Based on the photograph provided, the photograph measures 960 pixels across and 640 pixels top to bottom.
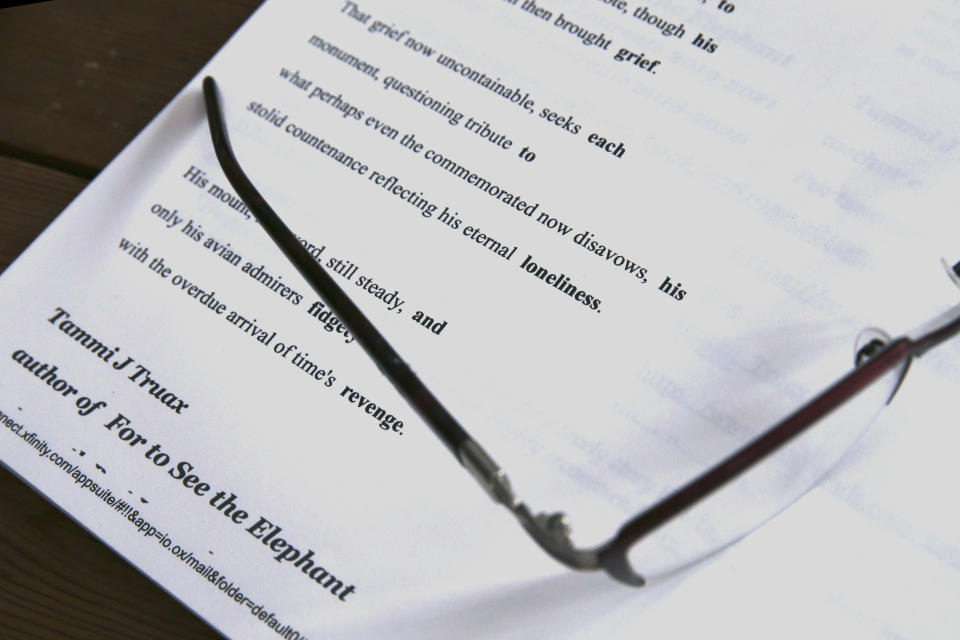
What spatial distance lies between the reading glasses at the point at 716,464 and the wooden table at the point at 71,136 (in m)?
0.15

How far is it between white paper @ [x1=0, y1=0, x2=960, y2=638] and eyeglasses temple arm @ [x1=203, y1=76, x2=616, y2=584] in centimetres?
3

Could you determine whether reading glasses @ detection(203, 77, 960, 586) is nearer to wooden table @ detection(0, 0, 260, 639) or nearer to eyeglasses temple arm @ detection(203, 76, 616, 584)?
eyeglasses temple arm @ detection(203, 76, 616, 584)

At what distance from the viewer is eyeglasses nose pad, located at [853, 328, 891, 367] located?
0.32m

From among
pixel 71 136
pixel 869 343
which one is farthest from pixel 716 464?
pixel 71 136

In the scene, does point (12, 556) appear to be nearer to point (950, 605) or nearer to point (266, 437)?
point (266, 437)

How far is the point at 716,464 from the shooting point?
0.33m

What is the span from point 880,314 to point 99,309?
36cm

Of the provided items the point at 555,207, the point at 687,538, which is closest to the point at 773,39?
the point at 555,207

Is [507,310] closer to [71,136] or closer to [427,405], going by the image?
[427,405]

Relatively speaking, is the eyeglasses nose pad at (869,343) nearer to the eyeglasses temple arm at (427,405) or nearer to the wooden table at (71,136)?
the eyeglasses temple arm at (427,405)

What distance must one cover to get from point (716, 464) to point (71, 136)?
379 mm

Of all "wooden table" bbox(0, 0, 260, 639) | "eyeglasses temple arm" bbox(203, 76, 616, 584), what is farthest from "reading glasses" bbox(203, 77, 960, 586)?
"wooden table" bbox(0, 0, 260, 639)

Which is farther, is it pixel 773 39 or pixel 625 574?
pixel 773 39

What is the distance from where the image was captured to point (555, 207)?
0.40 meters
